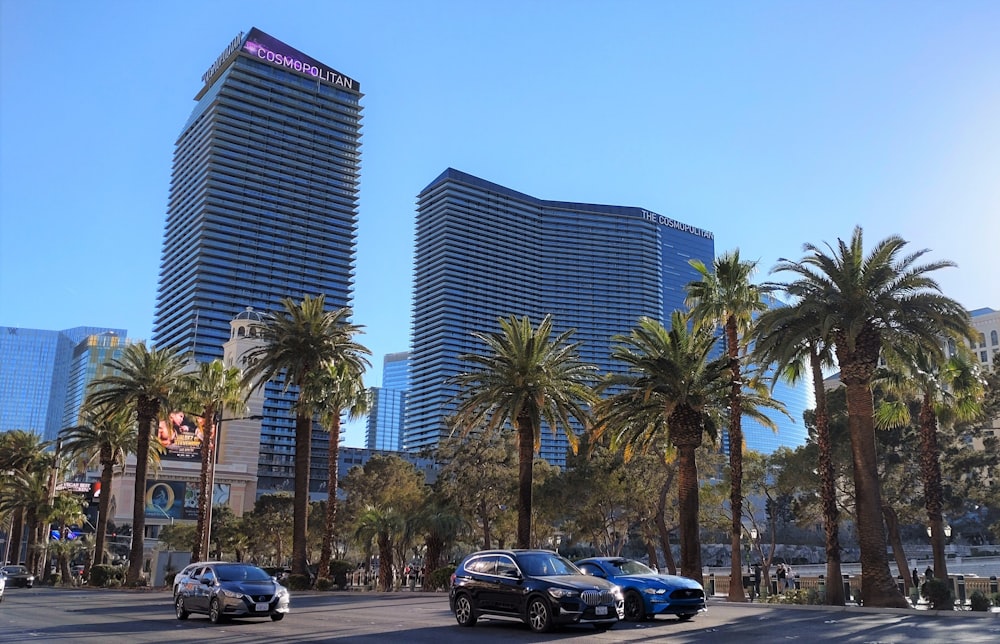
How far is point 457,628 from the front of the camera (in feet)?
60.3

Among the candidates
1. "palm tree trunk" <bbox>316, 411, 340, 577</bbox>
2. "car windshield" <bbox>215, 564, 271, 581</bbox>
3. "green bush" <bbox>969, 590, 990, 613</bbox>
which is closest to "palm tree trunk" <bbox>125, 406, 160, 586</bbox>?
"palm tree trunk" <bbox>316, 411, 340, 577</bbox>

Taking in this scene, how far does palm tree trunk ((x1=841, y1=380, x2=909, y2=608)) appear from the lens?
27.0m

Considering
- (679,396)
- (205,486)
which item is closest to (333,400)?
(205,486)

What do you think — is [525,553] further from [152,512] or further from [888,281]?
[152,512]

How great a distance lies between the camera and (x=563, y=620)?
54.1 feet

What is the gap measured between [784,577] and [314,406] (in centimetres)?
2804

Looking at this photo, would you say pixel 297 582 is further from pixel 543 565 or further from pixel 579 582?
pixel 579 582

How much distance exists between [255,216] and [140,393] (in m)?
145

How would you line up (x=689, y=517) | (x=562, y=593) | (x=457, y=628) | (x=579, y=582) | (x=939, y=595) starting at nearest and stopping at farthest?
(x=562, y=593), (x=579, y=582), (x=457, y=628), (x=939, y=595), (x=689, y=517)

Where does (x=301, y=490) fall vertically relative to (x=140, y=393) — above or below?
below

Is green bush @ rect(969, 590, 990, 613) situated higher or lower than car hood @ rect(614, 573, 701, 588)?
lower

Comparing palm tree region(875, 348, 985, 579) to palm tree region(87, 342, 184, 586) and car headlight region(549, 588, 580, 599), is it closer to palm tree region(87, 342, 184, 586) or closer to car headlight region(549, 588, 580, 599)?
car headlight region(549, 588, 580, 599)

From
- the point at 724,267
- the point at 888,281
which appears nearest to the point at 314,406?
the point at 724,267

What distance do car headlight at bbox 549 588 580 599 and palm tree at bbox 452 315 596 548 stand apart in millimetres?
19457
